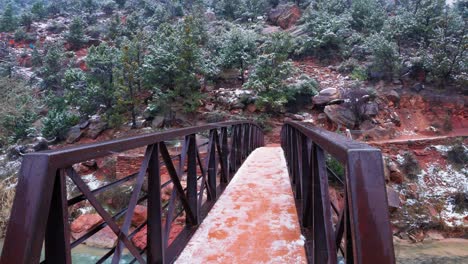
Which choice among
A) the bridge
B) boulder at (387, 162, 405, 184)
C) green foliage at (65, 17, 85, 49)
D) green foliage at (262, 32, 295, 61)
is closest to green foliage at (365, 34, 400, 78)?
green foliage at (262, 32, 295, 61)

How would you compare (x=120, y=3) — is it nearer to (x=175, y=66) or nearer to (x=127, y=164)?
(x=175, y=66)

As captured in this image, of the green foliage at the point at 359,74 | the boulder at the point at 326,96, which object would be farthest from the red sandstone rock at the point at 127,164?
the green foliage at the point at 359,74

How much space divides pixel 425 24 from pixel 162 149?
2322 cm

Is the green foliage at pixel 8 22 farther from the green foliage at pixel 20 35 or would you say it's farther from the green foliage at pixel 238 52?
the green foliage at pixel 238 52

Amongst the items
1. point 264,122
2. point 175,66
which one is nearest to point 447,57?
point 264,122

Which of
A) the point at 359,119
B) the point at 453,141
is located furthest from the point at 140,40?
the point at 453,141

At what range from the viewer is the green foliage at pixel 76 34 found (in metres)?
30.1

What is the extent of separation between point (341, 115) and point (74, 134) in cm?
1463

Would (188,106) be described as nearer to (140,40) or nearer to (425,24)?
(140,40)

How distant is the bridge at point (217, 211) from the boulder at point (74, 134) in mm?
15458

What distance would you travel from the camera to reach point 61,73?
23.9 m

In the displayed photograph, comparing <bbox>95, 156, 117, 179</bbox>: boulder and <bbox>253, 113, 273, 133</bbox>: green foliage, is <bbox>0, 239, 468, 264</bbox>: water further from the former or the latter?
<bbox>253, 113, 273, 133</bbox>: green foliage

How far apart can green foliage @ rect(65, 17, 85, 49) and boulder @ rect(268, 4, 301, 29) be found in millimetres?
18563

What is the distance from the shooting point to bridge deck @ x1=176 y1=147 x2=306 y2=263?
7.76 feet
